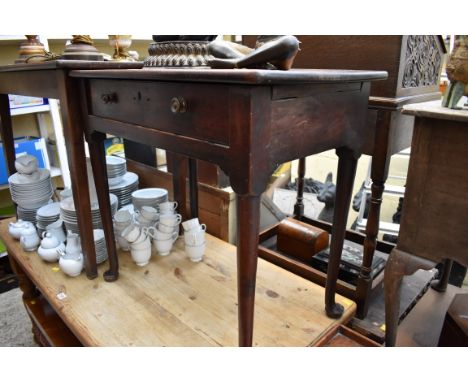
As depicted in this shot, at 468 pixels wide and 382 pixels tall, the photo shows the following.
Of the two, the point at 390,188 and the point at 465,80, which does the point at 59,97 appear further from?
the point at 390,188

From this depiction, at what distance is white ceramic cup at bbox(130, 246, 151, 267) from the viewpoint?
4.13 feet

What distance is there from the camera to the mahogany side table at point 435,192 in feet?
2.35

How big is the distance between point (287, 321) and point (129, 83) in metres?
0.76

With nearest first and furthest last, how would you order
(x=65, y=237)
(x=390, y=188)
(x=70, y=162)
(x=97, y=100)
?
1. (x=97, y=100)
2. (x=70, y=162)
3. (x=65, y=237)
4. (x=390, y=188)

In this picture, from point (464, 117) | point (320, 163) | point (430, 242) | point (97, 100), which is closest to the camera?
point (464, 117)

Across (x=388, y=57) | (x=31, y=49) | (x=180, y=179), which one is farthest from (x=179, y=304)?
(x=31, y=49)

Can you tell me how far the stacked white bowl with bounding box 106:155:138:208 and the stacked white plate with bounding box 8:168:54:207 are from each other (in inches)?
10.7

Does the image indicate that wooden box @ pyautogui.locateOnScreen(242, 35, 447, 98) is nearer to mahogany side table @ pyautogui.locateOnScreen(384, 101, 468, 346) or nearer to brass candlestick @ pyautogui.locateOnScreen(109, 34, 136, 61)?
mahogany side table @ pyautogui.locateOnScreen(384, 101, 468, 346)

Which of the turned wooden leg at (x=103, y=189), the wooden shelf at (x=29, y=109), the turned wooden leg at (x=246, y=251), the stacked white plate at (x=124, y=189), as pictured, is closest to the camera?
the turned wooden leg at (x=246, y=251)

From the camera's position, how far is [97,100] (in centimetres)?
96

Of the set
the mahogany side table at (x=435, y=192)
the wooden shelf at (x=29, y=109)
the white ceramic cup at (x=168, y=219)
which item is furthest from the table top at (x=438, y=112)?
the wooden shelf at (x=29, y=109)

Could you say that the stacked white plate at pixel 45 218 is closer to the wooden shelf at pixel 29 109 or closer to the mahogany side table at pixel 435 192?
the wooden shelf at pixel 29 109

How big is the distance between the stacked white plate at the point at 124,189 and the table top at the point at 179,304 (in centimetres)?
41

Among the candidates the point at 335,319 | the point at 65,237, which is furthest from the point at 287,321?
the point at 65,237
